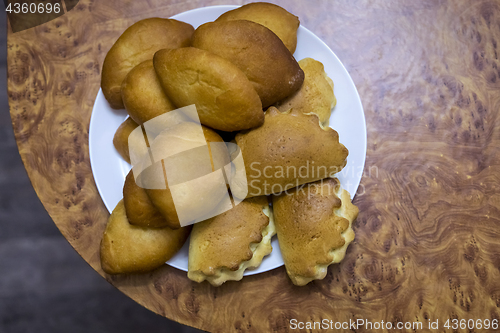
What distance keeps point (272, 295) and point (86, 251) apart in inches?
25.1

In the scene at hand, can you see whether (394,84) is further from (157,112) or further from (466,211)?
(157,112)

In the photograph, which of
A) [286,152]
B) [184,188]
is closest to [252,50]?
→ [286,152]

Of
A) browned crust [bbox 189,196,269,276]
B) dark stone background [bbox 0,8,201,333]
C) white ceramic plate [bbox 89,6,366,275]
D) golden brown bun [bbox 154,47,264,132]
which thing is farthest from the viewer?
dark stone background [bbox 0,8,201,333]

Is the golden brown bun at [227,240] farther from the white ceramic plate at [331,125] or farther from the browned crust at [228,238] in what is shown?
the white ceramic plate at [331,125]

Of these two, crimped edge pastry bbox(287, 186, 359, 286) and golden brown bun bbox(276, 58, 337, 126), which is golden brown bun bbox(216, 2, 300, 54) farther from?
crimped edge pastry bbox(287, 186, 359, 286)

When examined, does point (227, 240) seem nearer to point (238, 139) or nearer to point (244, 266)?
point (244, 266)

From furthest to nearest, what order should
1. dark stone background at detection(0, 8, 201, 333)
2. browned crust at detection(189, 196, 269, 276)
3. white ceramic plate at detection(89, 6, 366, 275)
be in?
1. dark stone background at detection(0, 8, 201, 333)
2. white ceramic plate at detection(89, 6, 366, 275)
3. browned crust at detection(189, 196, 269, 276)

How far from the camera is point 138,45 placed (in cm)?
104

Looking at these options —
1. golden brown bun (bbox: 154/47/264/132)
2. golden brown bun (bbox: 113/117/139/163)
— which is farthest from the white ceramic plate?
golden brown bun (bbox: 154/47/264/132)

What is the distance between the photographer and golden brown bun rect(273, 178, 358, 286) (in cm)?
100

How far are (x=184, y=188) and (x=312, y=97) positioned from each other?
18.7 inches

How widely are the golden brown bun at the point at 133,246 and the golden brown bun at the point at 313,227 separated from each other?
1.07ft

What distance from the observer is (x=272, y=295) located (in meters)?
1.14

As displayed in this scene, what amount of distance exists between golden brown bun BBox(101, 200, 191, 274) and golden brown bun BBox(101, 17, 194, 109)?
1.35 ft
